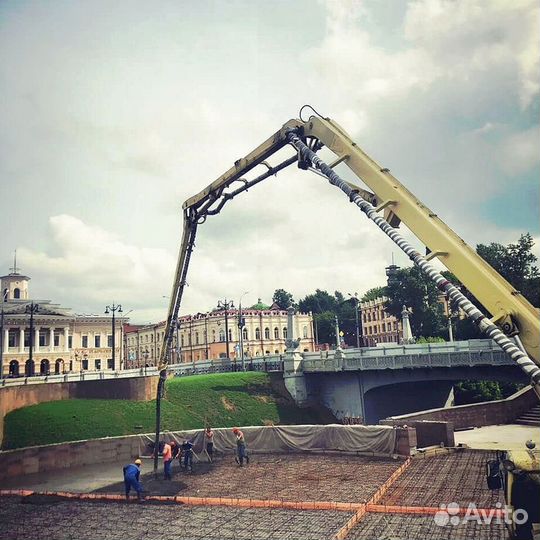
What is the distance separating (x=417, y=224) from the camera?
11.1 metres

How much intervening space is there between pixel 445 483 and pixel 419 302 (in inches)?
2393

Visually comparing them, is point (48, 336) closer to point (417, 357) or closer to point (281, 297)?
point (417, 357)

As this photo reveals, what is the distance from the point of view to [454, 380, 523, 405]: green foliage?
156ft

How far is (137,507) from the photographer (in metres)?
16.8

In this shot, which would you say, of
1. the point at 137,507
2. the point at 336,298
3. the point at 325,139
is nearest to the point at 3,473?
the point at 137,507

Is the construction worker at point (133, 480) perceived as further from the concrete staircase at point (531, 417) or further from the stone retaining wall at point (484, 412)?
the concrete staircase at point (531, 417)

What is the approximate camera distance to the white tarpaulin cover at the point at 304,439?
73.5 feet

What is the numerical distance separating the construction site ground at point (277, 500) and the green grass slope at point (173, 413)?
7.09 metres

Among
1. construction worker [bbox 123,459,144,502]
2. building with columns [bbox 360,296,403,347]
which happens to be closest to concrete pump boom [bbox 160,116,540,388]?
construction worker [bbox 123,459,144,502]

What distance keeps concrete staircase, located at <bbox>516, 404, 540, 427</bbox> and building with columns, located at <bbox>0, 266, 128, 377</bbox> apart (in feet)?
183

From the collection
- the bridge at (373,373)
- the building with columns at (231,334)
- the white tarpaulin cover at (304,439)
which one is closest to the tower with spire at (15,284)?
the building with columns at (231,334)

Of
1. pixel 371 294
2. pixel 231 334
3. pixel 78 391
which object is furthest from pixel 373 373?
pixel 371 294

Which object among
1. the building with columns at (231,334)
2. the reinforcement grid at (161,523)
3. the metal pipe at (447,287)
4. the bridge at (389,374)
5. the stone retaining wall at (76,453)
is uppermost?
the building with columns at (231,334)

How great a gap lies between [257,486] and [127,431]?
16.3m
